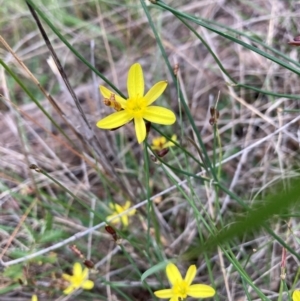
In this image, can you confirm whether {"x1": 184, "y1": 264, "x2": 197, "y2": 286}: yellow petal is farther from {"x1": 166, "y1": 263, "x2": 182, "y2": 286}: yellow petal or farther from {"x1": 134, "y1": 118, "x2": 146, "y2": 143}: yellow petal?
{"x1": 134, "y1": 118, "x2": 146, "y2": 143}: yellow petal

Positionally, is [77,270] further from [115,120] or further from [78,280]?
[115,120]

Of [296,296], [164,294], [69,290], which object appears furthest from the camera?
[69,290]

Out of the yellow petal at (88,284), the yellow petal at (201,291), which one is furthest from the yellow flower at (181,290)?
the yellow petal at (88,284)

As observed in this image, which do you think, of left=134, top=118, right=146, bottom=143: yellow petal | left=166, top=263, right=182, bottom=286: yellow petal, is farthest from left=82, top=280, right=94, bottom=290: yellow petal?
left=134, top=118, right=146, bottom=143: yellow petal

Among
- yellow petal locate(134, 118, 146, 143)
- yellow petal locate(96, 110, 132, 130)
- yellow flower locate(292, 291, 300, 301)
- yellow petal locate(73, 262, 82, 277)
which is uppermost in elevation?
yellow petal locate(96, 110, 132, 130)

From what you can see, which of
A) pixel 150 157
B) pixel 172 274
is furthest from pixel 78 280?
pixel 150 157

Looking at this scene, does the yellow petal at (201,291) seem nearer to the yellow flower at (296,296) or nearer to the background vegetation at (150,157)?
the background vegetation at (150,157)

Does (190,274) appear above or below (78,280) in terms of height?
above

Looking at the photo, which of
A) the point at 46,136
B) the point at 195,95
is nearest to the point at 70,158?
the point at 46,136
